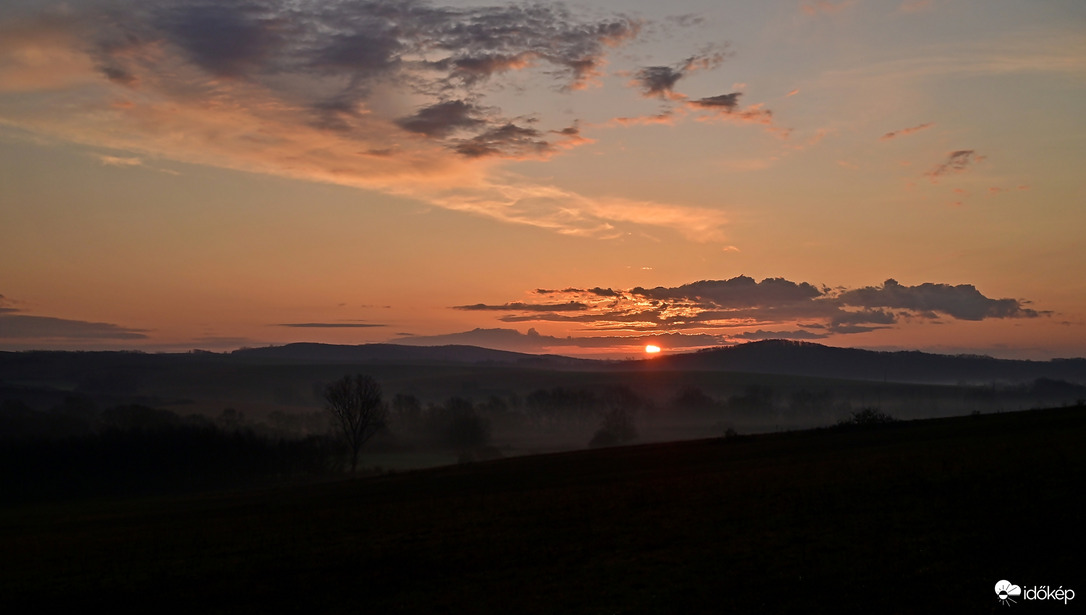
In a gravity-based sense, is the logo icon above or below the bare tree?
above

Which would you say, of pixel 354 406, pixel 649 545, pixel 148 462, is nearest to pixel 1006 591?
pixel 649 545

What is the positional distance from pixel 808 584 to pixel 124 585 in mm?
24362

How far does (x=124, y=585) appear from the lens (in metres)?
28.0

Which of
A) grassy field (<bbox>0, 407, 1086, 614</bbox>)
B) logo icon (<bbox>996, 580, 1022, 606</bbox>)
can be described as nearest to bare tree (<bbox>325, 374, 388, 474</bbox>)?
grassy field (<bbox>0, 407, 1086, 614</bbox>)

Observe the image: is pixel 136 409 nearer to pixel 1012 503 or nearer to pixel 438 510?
pixel 438 510

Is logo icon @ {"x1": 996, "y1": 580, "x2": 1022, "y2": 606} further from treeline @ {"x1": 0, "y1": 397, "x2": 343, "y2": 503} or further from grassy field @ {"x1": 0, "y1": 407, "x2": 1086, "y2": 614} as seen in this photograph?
treeline @ {"x1": 0, "y1": 397, "x2": 343, "y2": 503}

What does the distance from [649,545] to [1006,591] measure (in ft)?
40.0

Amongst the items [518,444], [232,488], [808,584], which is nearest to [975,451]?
[808,584]

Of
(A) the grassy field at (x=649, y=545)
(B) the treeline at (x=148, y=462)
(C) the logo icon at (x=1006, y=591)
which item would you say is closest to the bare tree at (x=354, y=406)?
(B) the treeline at (x=148, y=462)

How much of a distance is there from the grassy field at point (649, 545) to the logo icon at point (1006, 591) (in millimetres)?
380

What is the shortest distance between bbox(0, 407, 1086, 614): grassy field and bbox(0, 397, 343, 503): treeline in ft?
146

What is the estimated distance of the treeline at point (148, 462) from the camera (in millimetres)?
88125

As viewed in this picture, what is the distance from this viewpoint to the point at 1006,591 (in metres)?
17.4

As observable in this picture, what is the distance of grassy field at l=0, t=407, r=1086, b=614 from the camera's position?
2008cm
